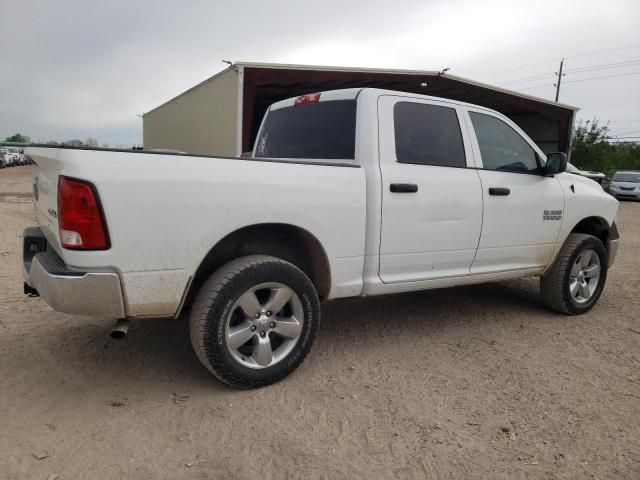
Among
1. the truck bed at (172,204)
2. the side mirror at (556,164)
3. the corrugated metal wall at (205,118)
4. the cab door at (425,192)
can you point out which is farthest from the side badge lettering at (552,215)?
the corrugated metal wall at (205,118)

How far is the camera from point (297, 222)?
3012 millimetres

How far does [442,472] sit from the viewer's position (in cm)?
231

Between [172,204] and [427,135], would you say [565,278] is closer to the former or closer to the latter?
[427,135]

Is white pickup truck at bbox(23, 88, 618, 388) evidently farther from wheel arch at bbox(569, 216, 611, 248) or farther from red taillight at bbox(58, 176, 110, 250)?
wheel arch at bbox(569, 216, 611, 248)

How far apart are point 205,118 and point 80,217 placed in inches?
422

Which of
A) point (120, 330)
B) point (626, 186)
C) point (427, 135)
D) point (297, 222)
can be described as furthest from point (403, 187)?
point (626, 186)

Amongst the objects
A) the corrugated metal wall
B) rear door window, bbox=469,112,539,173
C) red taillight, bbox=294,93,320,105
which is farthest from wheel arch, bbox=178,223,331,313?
the corrugated metal wall

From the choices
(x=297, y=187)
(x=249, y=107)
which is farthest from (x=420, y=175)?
(x=249, y=107)

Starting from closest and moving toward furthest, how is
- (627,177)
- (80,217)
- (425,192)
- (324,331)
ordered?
(80,217) → (425,192) → (324,331) → (627,177)

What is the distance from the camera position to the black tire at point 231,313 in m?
2.77

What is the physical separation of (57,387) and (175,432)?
95 centimetres

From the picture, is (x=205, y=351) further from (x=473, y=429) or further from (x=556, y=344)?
(x=556, y=344)

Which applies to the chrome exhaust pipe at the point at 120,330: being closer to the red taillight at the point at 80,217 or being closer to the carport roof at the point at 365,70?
the red taillight at the point at 80,217

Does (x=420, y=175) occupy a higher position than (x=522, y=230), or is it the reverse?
(x=420, y=175)
